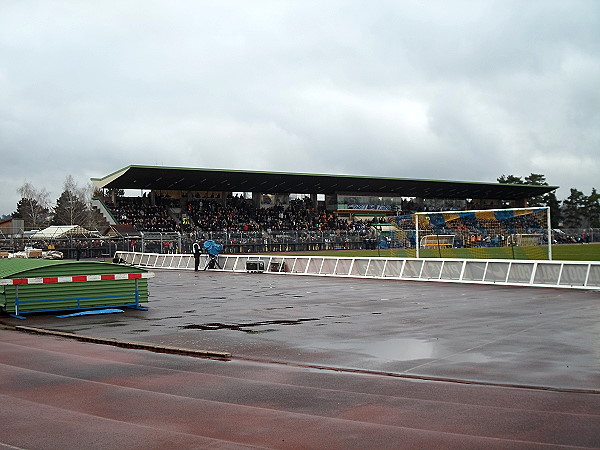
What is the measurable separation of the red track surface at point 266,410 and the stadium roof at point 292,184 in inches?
2496

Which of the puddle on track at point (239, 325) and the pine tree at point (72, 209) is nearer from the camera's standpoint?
the puddle on track at point (239, 325)

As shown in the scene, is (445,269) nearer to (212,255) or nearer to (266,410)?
(212,255)

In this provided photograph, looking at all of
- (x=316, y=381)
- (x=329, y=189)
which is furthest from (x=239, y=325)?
(x=329, y=189)

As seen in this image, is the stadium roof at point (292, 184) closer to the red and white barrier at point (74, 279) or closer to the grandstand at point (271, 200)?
the grandstand at point (271, 200)

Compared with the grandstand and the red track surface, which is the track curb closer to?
the red track surface

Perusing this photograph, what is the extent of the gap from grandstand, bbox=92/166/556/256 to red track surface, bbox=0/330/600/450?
2052 inches

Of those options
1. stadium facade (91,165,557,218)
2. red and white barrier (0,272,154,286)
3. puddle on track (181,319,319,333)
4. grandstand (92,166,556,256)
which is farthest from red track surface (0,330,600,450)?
stadium facade (91,165,557,218)

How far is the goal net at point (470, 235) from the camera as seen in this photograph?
45.2 metres

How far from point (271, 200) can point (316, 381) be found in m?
80.2

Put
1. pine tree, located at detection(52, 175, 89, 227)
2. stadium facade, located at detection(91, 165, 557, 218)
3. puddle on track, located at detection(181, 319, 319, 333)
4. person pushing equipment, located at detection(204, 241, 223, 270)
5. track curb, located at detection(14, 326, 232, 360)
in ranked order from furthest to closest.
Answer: pine tree, located at detection(52, 175, 89, 227) < stadium facade, located at detection(91, 165, 557, 218) < person pushing equipment, located at detection(204, 241, 223, 270) < puddle on track, located at detection(181, 319, 319, 333) < track curb, located at detection(14, 326, 232, 360)

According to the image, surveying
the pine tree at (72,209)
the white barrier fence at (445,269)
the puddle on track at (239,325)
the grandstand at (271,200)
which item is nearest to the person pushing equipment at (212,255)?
the white barrier fence at (445,269)

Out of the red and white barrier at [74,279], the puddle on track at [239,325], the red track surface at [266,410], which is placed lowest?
the puddle on track at [239,325]

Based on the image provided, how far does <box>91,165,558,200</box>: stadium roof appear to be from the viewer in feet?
249

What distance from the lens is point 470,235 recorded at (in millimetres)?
48125
